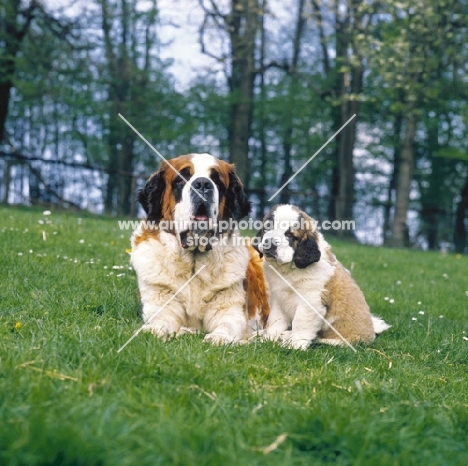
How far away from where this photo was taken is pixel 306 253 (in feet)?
15.0

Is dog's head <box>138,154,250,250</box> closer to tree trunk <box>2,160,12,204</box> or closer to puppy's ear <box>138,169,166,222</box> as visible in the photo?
puppy's ear <box>138,169,166,222</box>

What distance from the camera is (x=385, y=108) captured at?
26.7 meters

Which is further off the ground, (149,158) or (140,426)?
(149,158)

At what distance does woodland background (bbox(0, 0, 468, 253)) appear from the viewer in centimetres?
1844

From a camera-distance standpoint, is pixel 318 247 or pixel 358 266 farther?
pixel 358 266

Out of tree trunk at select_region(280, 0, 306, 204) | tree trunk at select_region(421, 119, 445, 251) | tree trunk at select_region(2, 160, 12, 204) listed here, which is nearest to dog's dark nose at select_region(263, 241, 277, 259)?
tree trunk at select_region(2, 160, 12, 204)

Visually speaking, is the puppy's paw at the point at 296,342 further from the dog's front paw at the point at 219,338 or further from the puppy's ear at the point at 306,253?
the puppy's ear at the point at 306,253

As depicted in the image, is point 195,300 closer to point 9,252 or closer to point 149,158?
point 9,252

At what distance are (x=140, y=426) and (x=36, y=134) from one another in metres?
31.3

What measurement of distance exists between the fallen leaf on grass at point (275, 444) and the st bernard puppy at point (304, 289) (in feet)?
5.95

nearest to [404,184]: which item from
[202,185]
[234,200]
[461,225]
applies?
[461,225]

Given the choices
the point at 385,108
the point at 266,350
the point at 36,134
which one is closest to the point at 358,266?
the point at 266,350

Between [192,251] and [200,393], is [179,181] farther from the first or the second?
[200,393]

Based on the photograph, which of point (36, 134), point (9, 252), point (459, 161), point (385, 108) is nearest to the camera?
point (9, 252)
